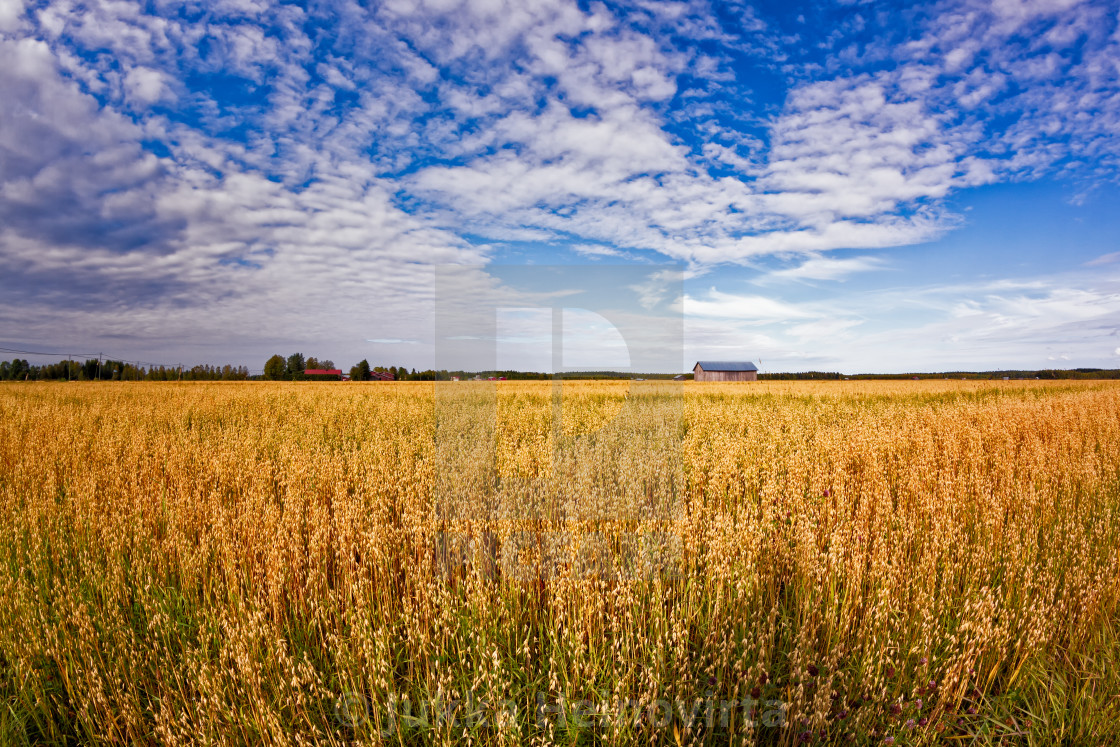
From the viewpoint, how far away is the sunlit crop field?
2199 mm

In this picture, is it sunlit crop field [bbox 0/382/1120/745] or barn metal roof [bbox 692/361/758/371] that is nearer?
sunlit crop field [bbox 0/382/1120/745]

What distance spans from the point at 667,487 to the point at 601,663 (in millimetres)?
3022

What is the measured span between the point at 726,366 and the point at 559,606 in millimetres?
74060

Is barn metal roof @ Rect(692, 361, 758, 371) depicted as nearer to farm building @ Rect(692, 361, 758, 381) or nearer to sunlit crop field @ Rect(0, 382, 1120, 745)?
farm building @ Rect(692, 361, 758, 381)

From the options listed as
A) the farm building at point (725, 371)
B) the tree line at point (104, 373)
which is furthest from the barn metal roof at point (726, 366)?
the tree line at point (104, 373)

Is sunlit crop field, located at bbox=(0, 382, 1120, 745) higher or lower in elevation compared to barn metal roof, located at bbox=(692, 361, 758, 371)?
lower

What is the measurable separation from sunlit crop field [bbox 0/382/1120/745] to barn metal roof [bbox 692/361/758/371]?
65.9 m

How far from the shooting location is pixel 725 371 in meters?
68.1

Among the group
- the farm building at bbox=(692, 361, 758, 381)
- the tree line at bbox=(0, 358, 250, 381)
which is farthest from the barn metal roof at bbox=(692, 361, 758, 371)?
the tree line at bbox=(0, 358, 250, 381)

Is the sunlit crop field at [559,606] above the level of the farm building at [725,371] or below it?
below

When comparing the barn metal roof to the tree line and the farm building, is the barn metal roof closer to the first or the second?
the farm building

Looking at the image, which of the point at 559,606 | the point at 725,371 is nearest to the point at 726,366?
the point at 725,371

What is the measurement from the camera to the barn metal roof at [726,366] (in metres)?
69.2

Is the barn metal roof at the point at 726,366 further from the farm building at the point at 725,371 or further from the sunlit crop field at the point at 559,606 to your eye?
the sunlit crop field at the point at 559,606
